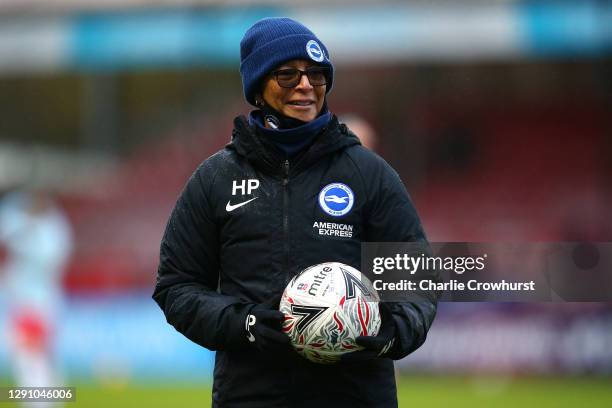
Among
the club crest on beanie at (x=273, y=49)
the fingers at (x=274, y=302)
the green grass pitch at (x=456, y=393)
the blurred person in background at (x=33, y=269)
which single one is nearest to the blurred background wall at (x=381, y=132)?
the green grass pitch at (x=456, y=393)

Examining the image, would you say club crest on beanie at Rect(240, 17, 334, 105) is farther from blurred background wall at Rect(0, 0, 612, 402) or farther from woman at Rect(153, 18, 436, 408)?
blurred background wall at Rect(0, 0, 612, 402)

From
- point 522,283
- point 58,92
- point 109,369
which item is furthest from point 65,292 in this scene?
point 522,283

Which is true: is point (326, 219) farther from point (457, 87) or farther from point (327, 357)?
point (457, 87)

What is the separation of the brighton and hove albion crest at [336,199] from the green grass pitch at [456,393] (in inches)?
363

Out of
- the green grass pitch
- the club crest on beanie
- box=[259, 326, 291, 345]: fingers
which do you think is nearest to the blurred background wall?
the green grass pitch

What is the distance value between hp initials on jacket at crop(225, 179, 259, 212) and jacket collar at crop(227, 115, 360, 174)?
6 centimetres

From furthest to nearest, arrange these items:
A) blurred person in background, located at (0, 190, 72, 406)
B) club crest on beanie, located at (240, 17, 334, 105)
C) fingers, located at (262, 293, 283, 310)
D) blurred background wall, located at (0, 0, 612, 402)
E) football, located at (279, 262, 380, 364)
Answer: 1. blurred background wall, located at (0, 0, 612, 402)
2. blurred person in background, located at (0, 190, 72, 406)
3. club crest on beanie, located at (240, 17, 334, 105)
4. fingers, located at (262, 293, 283, 310)
5. football, located at (279, 262, 380, 364)

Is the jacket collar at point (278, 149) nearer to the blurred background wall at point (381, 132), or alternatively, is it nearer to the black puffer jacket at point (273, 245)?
the black puffer jacket at point (273, 245)

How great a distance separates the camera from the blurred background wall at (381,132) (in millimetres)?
17359

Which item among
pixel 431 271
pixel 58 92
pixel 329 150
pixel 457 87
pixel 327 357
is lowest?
pixel 327 357

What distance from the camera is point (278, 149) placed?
3.95m

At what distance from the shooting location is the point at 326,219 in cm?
387

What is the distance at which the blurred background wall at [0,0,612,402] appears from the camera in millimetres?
17359

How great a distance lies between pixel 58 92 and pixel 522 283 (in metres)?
25.2
